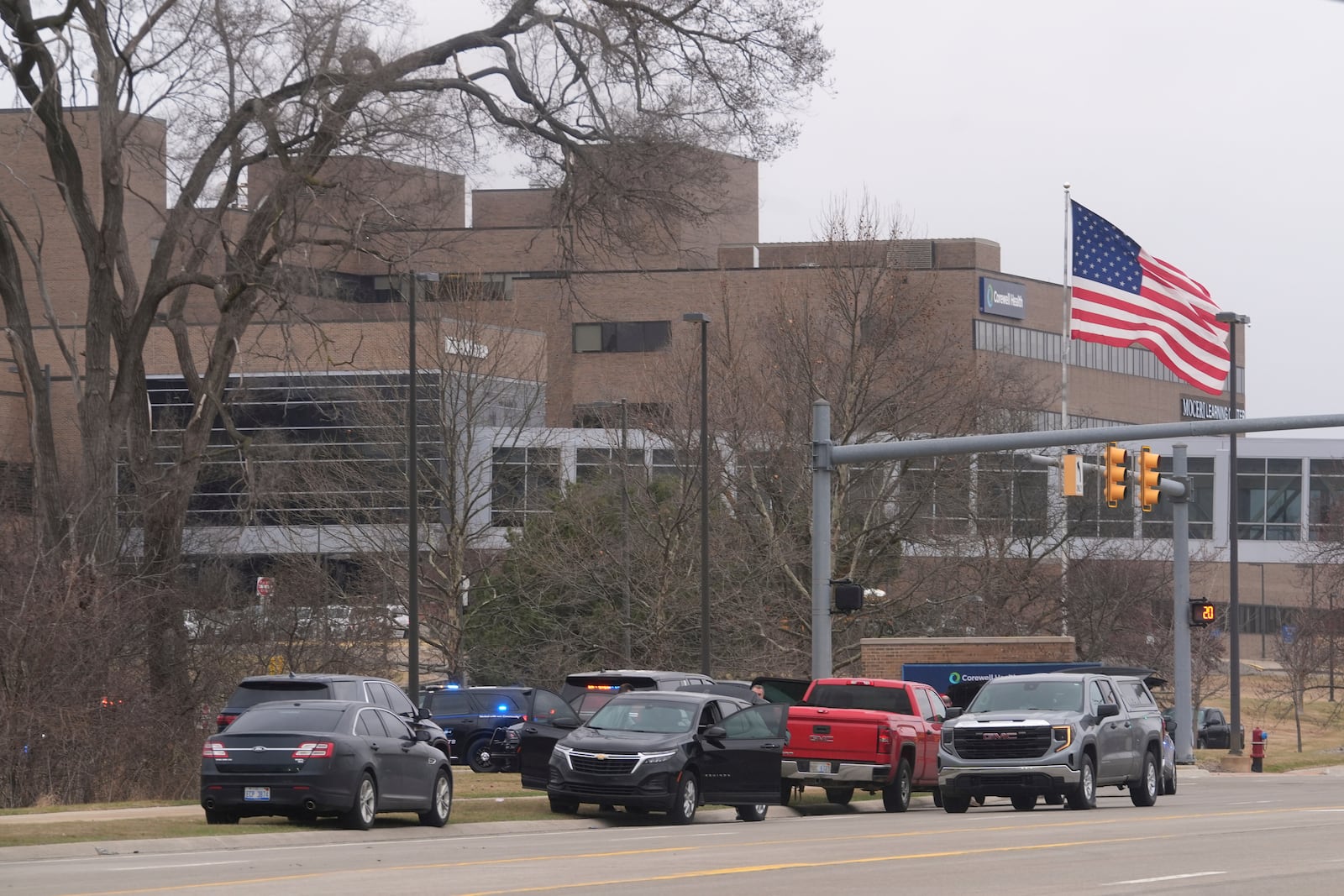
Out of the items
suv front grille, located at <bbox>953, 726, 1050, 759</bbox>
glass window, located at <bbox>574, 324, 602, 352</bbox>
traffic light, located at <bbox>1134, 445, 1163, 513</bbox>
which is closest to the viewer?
suv front grille, located at <bbox>953, 726, 1050, 759</bbox>

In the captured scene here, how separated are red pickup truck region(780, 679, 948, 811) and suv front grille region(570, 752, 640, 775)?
3.75 m

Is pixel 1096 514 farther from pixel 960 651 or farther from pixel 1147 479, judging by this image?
pixel 1147 479

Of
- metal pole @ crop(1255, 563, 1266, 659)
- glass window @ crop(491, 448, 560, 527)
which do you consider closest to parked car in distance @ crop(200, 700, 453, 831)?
glass window @ crop(491, 448, 560, 527)

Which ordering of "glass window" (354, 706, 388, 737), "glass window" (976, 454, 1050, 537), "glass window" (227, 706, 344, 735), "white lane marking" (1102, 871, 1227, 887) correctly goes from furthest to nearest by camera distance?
"glass window" (976, 454, 1050, 537) → "glass window" (354, 706, 388, 737) → "glass window" (227, 706, 344, 735) → "white lane marking" (1102, 871, 1227, 887)

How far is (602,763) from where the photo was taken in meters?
21.4

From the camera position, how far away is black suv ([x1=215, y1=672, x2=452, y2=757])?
68.7 feet

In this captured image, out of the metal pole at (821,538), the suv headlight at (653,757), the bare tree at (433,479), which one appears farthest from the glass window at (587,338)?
the suv headlight at (653,757)

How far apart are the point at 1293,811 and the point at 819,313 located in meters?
24.0

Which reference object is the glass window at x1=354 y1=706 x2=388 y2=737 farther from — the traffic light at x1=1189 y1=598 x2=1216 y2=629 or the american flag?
the traffic light at x1=1189 y1=598 x2=1216 y2=629

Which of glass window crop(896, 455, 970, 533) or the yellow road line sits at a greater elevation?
glass window crop(896, 455, 970, 533)

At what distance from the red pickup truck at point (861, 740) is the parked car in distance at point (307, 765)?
22.9ft

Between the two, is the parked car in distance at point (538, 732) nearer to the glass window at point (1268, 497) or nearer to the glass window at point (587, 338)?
the glass window at point (587, 338)

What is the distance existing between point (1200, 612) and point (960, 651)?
19.7 feet

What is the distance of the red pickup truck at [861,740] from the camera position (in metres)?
24.8
